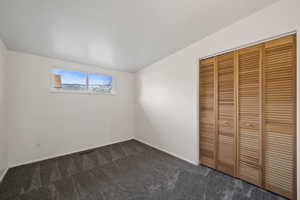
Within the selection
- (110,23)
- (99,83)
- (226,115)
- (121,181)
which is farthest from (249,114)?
(99,83)

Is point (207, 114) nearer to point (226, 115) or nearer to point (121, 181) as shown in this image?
point (226, 115)

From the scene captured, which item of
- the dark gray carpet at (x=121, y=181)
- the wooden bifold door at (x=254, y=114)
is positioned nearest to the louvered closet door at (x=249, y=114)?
the wooden bifold door at (x=254, y=114)

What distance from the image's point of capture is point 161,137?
300 centimetres

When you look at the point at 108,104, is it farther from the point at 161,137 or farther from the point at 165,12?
the point at 165,12

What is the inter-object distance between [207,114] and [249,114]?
1.97 feet

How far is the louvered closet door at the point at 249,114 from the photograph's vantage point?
64.6 inches

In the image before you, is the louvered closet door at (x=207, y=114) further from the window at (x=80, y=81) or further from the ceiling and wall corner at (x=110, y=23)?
the window at (x=80, y=81)

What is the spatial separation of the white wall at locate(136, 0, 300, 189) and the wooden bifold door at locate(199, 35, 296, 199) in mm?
158

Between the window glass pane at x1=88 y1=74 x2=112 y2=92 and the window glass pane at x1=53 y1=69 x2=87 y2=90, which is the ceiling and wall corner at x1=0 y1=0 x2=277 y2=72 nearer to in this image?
the window glass pane at x1=53 y1=69 x2=87 y2=90

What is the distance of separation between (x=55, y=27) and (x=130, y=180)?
2.46m

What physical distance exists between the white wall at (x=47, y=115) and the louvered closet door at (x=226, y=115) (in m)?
2.71

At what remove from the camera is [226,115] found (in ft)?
6.40

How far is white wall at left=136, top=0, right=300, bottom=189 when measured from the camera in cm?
150

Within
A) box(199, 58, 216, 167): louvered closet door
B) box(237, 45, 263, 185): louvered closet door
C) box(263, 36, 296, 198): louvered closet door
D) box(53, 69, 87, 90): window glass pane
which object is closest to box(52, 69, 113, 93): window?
box(53, 69, 87, 90): window glass pane
